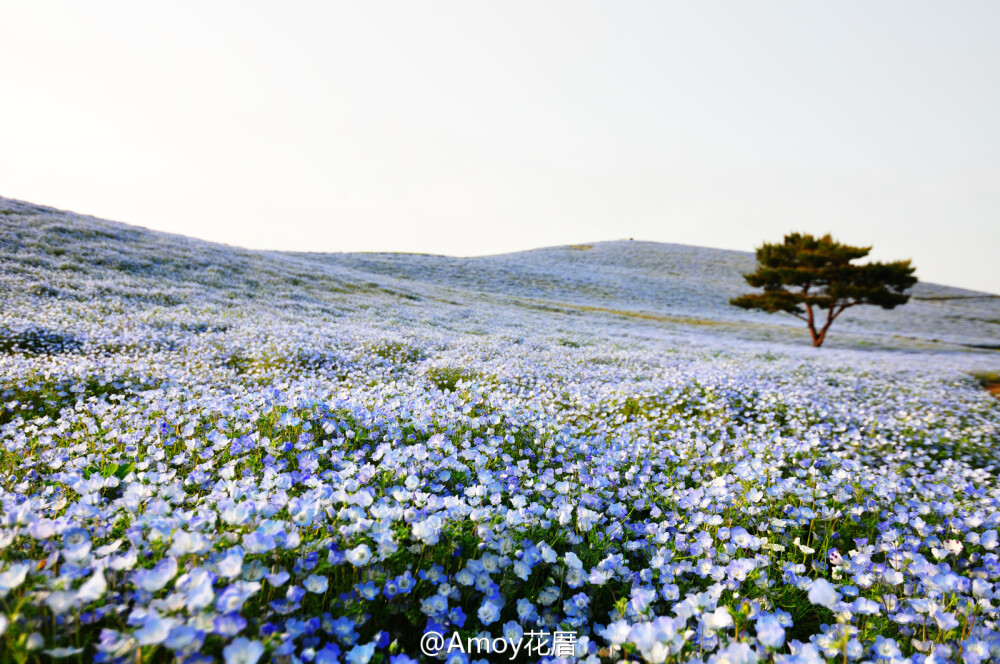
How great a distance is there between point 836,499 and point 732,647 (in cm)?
283

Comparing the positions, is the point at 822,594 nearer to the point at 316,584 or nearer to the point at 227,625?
the point at 316,584

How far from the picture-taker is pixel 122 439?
370 cm

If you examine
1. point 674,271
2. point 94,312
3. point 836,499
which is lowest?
point 94,312

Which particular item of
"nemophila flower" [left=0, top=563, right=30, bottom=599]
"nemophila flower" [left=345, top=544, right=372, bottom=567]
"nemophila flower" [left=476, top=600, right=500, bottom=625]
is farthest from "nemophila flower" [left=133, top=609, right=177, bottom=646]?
"nemophila flower" [left=476, top=600, right=500, bottom=625]

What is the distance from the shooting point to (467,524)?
110 inches

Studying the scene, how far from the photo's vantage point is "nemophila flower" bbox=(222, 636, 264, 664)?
150cm

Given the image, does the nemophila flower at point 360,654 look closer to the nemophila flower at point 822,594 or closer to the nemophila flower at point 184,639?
the nemophila flower at point 184,639

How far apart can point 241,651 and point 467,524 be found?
1.42 m

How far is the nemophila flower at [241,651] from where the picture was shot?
4.91ft

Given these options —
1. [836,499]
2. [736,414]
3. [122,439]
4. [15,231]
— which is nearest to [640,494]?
[836,499]

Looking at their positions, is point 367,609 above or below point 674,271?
below

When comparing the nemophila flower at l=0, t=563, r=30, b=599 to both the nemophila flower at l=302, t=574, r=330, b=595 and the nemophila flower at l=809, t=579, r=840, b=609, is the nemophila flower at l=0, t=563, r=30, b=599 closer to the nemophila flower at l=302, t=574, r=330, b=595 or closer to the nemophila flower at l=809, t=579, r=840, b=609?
the nemophila flower at l=302, t=574, r=330, b=595

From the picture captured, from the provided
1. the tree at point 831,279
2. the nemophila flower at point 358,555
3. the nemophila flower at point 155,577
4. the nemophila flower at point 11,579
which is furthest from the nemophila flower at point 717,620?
the tree at point 831,279

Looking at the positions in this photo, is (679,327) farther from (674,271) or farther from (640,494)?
(674,271)
